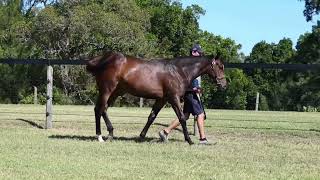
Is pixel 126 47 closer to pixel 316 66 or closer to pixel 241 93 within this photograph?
pixel 241 93

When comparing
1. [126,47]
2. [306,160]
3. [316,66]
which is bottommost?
[306,160]

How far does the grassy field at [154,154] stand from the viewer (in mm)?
7513

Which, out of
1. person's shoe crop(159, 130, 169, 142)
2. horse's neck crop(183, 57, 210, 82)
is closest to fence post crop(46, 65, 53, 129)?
person's shoe crop(159, 130, 169, 142)

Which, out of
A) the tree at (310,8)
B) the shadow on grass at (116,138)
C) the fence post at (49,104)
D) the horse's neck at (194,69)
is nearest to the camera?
the horse's neck at (194,69)

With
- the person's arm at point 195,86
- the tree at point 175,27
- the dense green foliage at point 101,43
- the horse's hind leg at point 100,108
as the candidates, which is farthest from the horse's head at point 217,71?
the tree at point 175,27

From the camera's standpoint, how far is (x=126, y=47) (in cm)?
→ 3994

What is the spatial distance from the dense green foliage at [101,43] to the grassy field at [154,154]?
554 inches

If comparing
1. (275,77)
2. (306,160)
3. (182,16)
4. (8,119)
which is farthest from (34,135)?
(275,77)

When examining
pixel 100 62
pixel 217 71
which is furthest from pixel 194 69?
pixel 100 62

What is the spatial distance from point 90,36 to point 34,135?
2878 centimetres

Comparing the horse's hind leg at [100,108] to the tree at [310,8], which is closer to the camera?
the horse's hind leg at [100,108]

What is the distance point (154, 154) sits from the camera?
30.6 feet

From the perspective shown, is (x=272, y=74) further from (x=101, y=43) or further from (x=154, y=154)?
(x=154, y=154)

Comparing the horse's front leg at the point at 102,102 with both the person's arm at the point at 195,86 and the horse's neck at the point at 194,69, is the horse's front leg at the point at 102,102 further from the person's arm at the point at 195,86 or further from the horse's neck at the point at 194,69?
the person's arm at the point at 195,86
